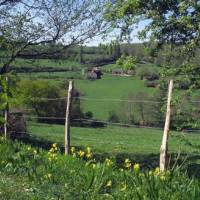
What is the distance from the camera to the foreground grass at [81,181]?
527 cm

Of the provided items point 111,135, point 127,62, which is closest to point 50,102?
point 111,135

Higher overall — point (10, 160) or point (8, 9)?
point (8, 9)

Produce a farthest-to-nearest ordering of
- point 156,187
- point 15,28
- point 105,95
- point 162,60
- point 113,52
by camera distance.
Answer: point 105,95, point 15,28, point 113,52, point 162,60, point 156,187

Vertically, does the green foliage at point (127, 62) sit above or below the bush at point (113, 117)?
above

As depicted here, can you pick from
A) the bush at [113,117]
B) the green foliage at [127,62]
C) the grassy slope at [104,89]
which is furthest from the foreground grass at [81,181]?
the grassy slope at [104,89]

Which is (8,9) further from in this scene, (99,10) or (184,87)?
(184,87)

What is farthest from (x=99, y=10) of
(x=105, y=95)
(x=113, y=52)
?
(x=105, y=95)

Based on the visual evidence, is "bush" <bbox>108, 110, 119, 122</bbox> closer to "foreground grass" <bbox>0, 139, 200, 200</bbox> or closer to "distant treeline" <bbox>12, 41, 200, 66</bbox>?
"distant treeline" <bbox>12, 41, 200, 66</bbox>

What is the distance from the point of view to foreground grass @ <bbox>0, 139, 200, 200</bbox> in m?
5.27

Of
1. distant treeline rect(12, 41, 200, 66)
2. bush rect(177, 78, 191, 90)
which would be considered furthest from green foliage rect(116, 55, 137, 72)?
bush rect(177, 78, 191, 90)

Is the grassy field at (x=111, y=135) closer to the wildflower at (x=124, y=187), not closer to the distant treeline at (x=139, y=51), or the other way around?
the distant treeline at (x=139, y=51)

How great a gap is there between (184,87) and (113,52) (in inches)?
122

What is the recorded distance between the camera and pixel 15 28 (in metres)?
17.1

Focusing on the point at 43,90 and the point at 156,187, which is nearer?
the point at 156,187
